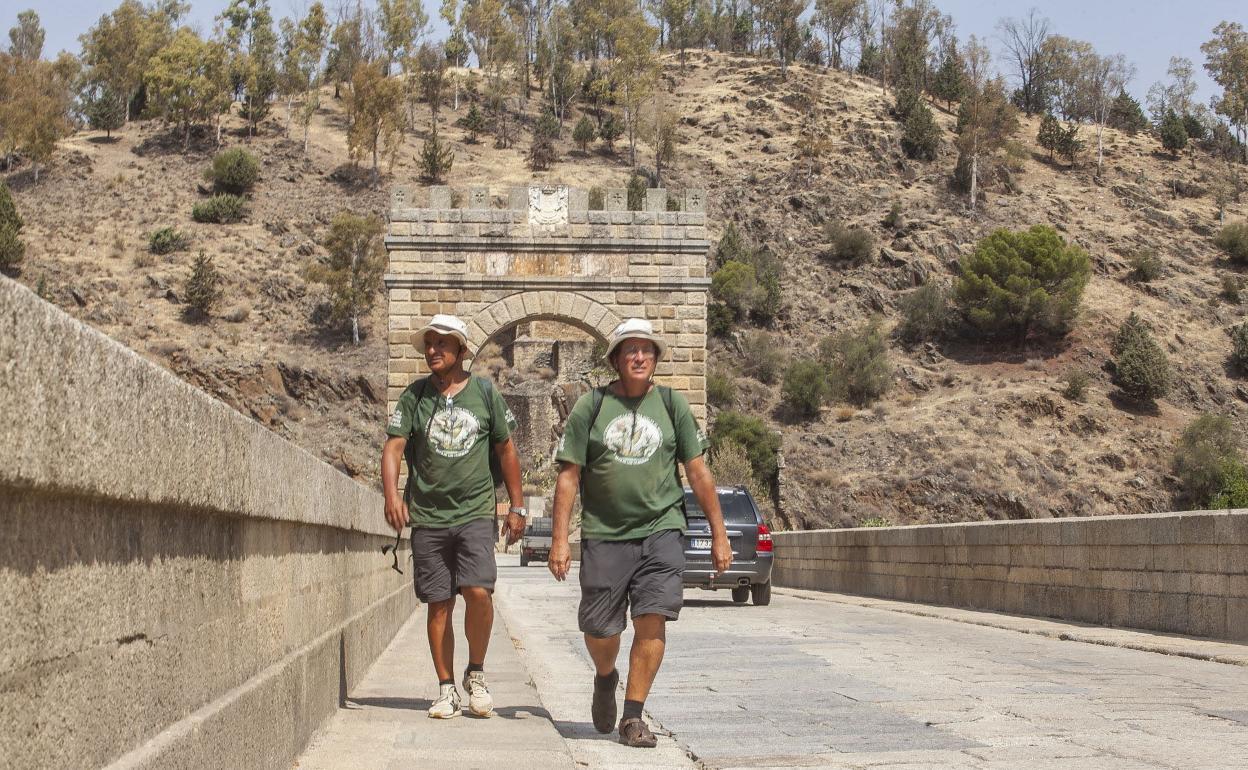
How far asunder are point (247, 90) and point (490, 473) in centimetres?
9405

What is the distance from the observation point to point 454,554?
21.5ft

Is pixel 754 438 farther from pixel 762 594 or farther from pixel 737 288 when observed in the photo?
pixel 762 594

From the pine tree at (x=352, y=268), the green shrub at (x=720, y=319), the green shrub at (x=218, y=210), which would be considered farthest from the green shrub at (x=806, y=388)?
the green shrub at (x=218, y=210)

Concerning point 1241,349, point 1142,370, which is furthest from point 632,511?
point 1241,349

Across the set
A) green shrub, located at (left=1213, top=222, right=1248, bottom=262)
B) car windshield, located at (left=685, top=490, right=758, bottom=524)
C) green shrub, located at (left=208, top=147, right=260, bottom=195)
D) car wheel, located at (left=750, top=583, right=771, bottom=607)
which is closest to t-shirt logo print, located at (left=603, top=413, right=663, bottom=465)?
car windshield, located at (left=685, top=490, right=758, bottom=524)

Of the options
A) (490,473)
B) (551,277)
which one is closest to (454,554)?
(490,473)

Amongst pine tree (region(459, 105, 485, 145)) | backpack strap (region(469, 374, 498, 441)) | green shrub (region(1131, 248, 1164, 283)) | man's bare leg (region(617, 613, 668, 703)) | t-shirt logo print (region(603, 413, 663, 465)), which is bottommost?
man's bare leg (region(617, 613, 668, 703))

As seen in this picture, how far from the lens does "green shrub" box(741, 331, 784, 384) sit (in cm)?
7462

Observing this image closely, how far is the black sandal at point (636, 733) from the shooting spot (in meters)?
6.08

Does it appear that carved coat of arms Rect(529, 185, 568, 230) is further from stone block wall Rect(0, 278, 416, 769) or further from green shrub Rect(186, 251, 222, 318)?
green shrub Rect(186, 251, 222, 318)

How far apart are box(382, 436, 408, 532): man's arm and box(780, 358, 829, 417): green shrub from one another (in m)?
64.4

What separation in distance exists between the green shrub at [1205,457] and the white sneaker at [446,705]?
57362 mm

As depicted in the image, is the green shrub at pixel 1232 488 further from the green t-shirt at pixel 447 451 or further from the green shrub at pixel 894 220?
the green t-shirt at pixel 447 451

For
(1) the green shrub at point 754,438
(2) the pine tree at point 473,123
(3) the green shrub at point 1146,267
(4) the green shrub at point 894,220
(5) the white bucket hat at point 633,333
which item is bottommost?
(5) the white bucket hat at point 633,333
